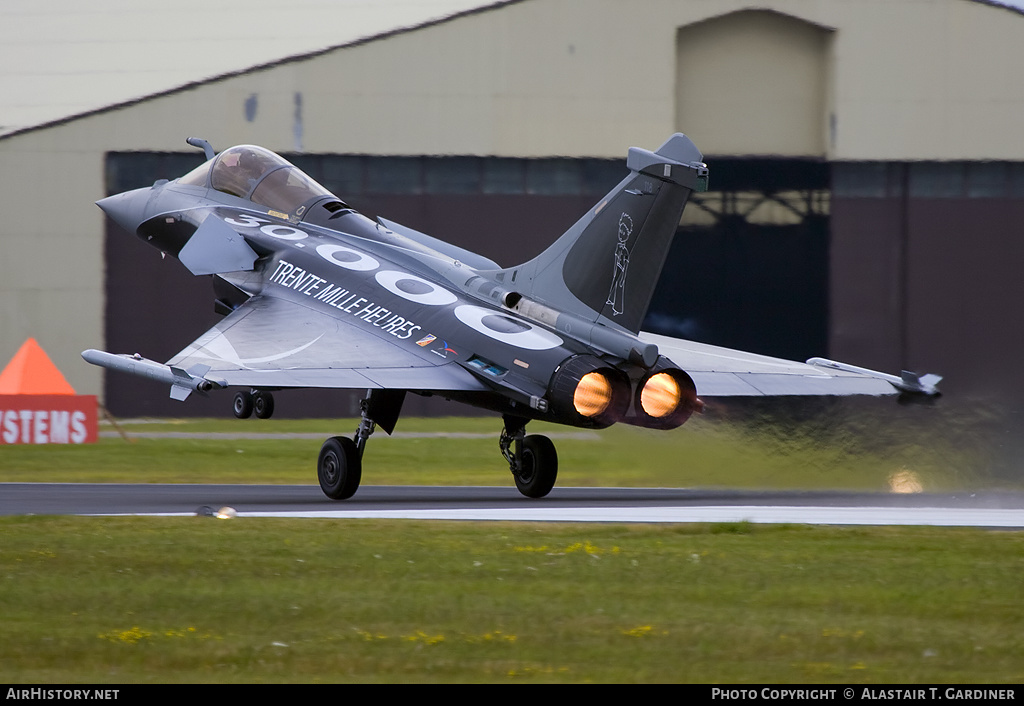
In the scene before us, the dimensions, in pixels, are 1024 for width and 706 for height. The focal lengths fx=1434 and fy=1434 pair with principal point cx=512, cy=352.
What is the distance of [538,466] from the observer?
61.9 feet

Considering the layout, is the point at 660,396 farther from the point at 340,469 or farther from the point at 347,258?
the point at 347,258

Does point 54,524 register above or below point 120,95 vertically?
below

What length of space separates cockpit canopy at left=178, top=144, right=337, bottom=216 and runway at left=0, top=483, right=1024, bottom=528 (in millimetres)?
4274

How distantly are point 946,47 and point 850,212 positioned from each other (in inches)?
201

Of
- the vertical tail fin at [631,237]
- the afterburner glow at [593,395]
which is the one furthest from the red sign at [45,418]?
the afterburner glow at [593,395]

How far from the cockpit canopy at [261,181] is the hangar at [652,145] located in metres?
16.8

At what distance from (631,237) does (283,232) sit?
6.15 m

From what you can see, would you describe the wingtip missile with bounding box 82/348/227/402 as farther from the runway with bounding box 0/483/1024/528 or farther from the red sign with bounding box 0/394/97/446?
the red sign with bounding box 0/394/97/446

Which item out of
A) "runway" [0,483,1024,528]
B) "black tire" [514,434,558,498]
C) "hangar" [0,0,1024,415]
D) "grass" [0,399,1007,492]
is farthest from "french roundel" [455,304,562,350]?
"hangar" [0,0,1024,415]

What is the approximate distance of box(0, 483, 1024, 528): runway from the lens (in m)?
15.9

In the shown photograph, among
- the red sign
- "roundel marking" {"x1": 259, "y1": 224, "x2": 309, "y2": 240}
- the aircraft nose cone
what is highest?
the aircraft nose cone

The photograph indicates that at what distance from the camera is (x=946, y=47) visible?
3919cm

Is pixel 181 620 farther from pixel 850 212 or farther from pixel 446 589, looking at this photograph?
pixel 850 212

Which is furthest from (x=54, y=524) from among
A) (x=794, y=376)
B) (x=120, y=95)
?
(x=120, y=95)
